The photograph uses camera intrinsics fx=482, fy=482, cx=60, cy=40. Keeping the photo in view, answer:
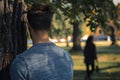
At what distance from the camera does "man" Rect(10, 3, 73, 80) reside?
151 inches

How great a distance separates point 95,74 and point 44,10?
17.7 metres

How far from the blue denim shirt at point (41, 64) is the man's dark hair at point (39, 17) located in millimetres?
152

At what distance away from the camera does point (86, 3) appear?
9023mm

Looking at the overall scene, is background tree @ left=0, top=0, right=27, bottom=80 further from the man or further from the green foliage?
the green foliage

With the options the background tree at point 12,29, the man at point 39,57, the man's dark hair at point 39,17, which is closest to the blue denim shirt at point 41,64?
the man at point 39,57

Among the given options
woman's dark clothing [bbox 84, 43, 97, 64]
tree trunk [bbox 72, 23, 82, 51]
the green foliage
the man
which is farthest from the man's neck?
tree trunk [bbox 72, 23, 82, 51]

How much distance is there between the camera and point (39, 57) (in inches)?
154

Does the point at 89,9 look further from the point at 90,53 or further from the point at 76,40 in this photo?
the point at 76,40

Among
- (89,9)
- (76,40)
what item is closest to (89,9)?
(89,9)

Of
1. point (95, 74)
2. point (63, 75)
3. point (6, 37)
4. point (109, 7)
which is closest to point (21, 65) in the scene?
point (63, 75)

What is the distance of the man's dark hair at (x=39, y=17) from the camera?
3912mm

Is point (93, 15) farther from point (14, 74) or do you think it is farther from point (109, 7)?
point (14, 74)

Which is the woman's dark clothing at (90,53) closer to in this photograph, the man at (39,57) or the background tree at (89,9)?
the background tree at (89,9)

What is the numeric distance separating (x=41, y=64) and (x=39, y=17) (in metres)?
0.38
